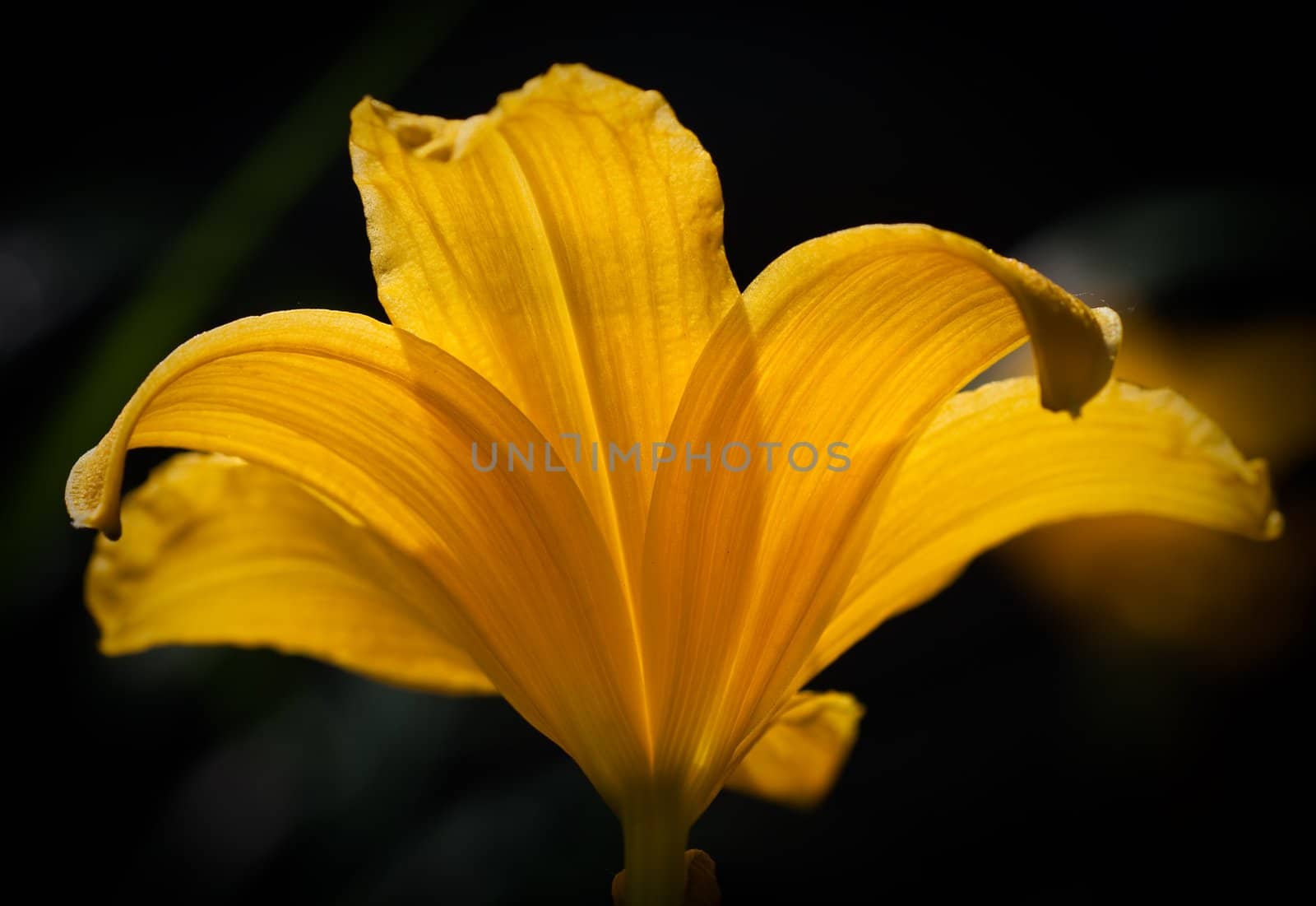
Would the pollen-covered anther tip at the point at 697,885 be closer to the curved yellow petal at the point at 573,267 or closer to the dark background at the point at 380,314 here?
the curved yellow petal at the point at 573,267

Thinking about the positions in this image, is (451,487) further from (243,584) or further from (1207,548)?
(1207,548)

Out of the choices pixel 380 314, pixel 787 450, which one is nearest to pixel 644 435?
pixel 787 450

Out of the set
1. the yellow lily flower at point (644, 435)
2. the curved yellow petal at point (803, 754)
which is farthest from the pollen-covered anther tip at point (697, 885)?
the curved yellow petal at point (803, 754)

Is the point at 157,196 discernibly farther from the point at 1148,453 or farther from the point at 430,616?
the point at 1148,453

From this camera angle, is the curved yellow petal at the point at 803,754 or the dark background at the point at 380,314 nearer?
the curved yellow petal at the point at 803,754

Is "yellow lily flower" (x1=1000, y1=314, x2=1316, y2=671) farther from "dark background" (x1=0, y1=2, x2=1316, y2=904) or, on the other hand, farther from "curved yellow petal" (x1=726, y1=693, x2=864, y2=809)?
"curved yellow petal" (x1=726, y1=693, x2=864, y2=809)
